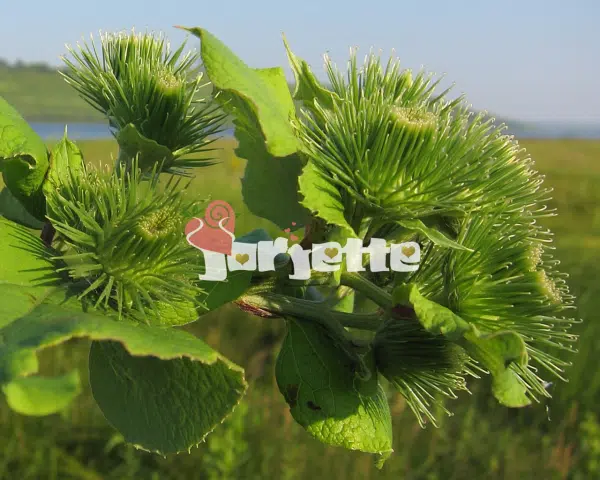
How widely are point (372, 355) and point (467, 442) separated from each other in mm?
3813

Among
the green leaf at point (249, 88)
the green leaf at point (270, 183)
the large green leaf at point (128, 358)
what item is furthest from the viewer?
the green leaf at point (270, 183)

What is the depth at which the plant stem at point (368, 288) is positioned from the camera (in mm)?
946

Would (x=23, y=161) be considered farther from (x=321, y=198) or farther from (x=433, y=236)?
(x=433, y=236)

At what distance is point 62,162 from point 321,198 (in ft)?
1.24

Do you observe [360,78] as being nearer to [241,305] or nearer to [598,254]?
[241,305]

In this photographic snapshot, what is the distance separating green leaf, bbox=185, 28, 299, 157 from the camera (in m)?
0.79

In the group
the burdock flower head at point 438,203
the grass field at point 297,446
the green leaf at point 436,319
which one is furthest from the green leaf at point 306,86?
the grass field at point 297,446

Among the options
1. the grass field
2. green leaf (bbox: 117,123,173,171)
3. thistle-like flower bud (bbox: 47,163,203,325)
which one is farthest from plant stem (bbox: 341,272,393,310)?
the grass field

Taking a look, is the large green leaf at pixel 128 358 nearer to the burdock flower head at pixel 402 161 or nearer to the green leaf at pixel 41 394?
the green leaf at pixel 41 394

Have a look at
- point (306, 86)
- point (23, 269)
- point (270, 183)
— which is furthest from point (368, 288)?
point (23, 269)

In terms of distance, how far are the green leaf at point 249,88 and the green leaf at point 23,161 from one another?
0.29 metres

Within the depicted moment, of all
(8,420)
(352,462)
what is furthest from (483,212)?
(8,420)

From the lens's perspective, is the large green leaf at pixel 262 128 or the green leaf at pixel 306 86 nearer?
the large green leaf at pixel 262 128

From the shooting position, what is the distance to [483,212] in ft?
3.10
